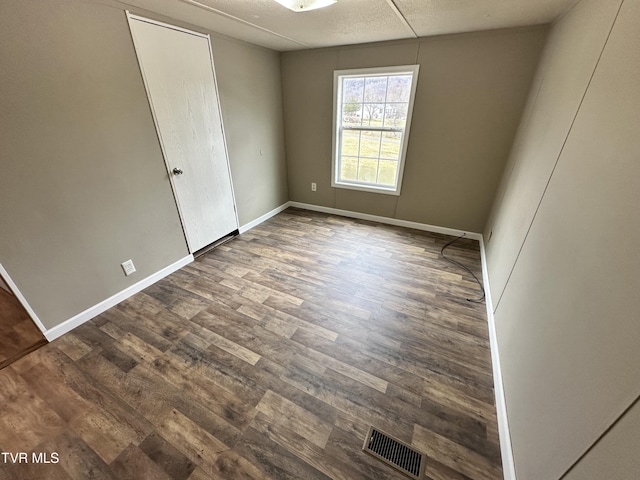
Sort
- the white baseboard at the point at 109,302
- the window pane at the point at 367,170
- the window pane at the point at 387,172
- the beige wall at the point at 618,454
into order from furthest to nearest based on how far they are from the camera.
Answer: the window pane at the point at 367,170
the window pane at the point at 387,172
the white baseboard at the point at 109,302
the beige wall at the point at 618,454

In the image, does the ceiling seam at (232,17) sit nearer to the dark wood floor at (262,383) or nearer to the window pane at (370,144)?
the window pane at (370,144)

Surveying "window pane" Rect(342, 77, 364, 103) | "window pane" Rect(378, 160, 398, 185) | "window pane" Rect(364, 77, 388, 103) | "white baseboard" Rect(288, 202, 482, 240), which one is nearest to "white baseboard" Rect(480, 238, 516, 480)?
"white baseboard" Rect(288, 202, 482, 240)

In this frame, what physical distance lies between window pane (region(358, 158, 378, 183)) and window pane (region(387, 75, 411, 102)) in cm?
80

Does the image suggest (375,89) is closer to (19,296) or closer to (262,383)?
(262,383)

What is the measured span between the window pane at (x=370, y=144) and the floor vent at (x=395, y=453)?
3135mm

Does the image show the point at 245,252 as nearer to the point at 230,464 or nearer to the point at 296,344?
the point at 296,344

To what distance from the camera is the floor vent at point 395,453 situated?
1.21 m

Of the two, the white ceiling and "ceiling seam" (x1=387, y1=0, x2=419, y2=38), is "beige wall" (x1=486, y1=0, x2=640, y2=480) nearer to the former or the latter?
the white ceiling

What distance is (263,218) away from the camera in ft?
12.8

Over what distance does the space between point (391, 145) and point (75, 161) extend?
319 cm

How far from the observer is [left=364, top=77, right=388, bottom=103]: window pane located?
3.15 m

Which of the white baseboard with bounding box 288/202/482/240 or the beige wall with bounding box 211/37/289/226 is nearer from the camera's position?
the beige wall with bounding box 211/37/289/226

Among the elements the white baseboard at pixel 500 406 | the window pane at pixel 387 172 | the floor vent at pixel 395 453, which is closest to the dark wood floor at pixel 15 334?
the floor vent at pixel 395 453

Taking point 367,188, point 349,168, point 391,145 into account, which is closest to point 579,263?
point 391,145
